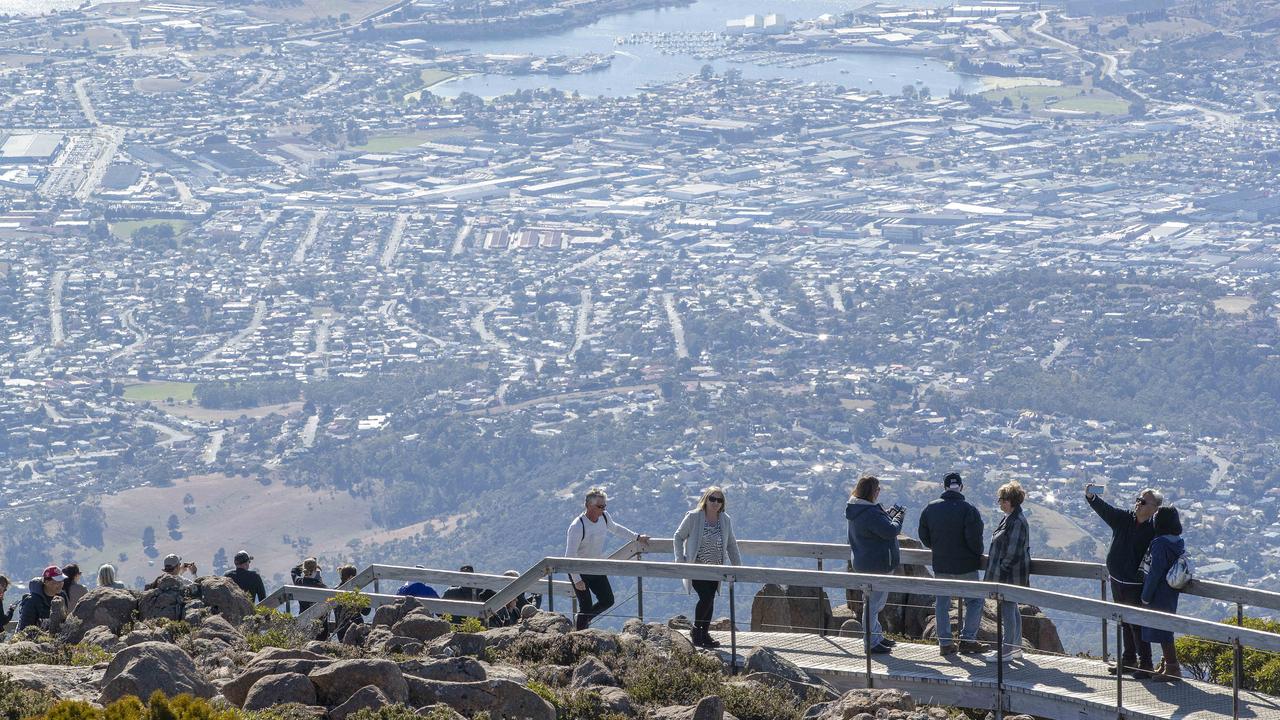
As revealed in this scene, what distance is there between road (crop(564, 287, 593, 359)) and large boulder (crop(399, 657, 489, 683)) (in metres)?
111

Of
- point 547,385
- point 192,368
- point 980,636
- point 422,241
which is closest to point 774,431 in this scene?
point 547,385

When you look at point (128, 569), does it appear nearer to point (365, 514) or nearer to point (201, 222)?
point (365, 514)

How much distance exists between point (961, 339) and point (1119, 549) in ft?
369

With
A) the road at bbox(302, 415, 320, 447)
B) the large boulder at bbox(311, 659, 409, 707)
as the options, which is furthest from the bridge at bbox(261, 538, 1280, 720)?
the road at bbox(302, 415, 320, 447)

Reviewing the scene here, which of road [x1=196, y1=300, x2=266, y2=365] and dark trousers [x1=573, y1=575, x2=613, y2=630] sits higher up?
dark trousers [x1=573, y1=575, x2=613, y2=630]

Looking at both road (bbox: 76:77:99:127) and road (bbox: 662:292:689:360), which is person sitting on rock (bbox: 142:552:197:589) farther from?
road (bbox: 76:77:99:127)

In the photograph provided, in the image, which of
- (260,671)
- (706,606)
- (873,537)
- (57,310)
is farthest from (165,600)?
(57,310)

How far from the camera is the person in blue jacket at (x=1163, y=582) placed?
37.2 feet

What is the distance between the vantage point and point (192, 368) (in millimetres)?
118500

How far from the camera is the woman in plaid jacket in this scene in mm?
11938

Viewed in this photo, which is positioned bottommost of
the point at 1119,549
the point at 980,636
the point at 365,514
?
the point at 365,514

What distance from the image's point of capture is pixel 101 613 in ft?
42.6

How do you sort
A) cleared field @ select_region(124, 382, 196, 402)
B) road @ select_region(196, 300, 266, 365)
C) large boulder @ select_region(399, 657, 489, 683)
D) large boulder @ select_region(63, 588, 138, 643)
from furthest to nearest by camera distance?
road @ select_region(196, 300, 266, 365) → cleared field @ select_region(124, 382, 196, 402) → large boulder @ select_region(63, 588, 138, 643) → large boulder @ select_region(399, 657, 489, 683)

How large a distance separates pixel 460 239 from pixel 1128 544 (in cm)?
14069
